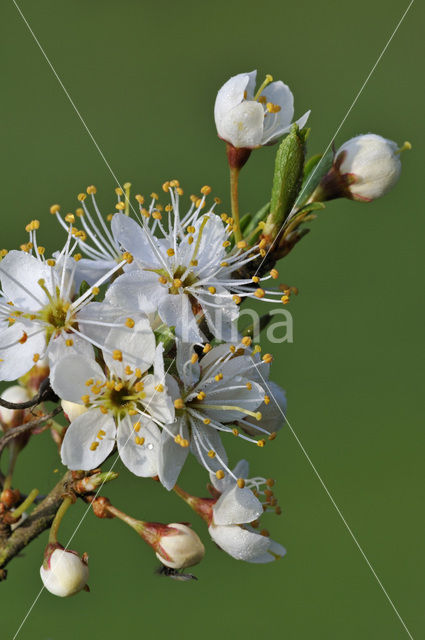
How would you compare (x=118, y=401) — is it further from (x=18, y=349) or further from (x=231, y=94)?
(x=231, y=94)

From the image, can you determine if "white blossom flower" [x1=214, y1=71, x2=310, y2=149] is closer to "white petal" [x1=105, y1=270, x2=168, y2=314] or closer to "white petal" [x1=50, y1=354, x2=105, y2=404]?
"white petal" [x1=105, y1=270, x2=168, y2=314]

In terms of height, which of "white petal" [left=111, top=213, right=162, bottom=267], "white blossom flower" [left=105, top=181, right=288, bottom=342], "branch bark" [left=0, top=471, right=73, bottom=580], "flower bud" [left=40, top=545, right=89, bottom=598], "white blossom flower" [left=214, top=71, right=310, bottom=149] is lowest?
"flower bud" [left=40, top=545, right=89, bottom=598]

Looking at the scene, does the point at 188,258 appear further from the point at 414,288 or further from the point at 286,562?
the point at 414,288

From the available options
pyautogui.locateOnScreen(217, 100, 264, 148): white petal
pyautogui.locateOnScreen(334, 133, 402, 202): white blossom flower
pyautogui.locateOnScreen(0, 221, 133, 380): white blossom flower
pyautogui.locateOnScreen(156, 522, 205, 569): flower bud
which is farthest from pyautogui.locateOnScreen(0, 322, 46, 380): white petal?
pyautogui.locateOnScreen(334, 133, 402, 202): white blossom flower

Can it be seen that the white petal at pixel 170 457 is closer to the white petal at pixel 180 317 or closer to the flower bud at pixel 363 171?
the white petal at pixel 180 317

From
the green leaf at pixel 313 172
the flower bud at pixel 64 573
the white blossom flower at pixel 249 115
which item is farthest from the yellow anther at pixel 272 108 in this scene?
the flower bud at pixel 64 573

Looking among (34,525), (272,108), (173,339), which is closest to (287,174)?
(272,108)

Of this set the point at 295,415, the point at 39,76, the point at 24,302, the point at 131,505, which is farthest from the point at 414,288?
the point at 24,302
